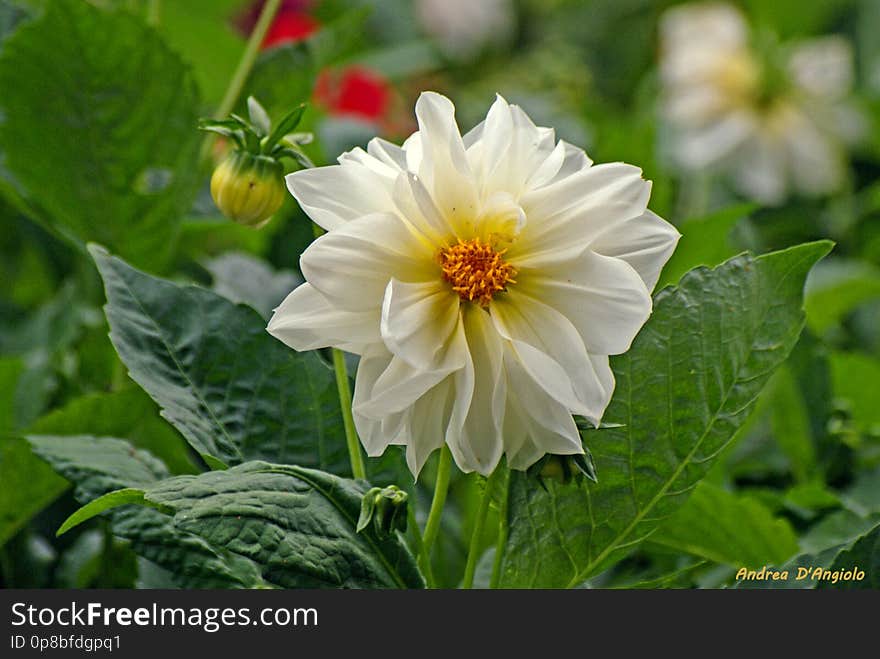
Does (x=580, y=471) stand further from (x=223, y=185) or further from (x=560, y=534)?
(x=223, y=185)

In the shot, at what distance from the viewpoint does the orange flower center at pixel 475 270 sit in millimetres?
431

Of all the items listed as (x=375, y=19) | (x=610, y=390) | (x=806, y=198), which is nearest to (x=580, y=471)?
(x=610, y=390)

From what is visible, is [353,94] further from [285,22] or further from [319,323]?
[319,323]

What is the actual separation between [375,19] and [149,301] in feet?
4.54

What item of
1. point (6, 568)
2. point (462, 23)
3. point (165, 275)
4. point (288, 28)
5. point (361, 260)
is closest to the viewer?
point (361, 260)

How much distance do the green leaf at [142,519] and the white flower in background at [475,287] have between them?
3.7 inches

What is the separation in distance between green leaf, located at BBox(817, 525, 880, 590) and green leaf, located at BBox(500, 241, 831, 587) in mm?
66

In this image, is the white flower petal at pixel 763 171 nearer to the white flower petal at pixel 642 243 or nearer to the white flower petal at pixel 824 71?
the white flower petal at pixel 824 71

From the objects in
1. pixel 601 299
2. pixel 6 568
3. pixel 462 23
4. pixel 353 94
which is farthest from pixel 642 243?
pixel 462 23

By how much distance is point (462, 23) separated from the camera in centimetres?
204

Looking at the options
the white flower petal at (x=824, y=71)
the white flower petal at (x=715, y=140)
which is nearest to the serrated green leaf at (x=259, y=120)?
the white flower petal at (x=715, y=140)

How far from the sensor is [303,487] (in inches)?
17.1

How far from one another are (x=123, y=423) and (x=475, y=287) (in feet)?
0.82

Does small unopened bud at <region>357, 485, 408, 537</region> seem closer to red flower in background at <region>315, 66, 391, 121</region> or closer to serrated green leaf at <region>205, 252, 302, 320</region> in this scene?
serrated green leaf at <region>205, 252, 302, 320</region>
